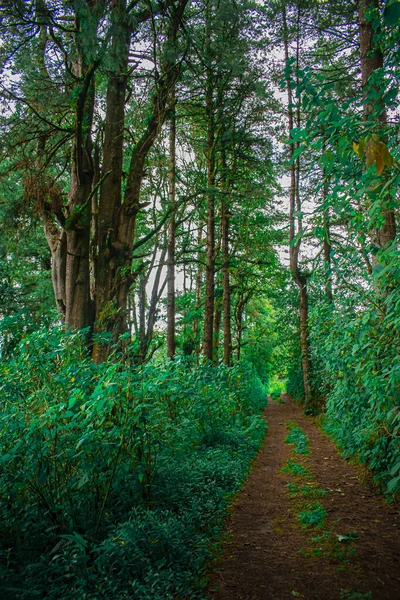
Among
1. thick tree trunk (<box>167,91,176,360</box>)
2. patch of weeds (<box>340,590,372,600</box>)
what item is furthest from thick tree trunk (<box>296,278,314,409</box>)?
patch of weeds (<box>340,590,372,600</box>)

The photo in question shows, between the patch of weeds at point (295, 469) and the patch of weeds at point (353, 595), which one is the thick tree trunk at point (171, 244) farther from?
the patch of weeds at point (353, 595)

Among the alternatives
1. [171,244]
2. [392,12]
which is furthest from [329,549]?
[171,244]

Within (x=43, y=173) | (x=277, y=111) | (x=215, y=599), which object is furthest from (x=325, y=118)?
(x=277, y=111)

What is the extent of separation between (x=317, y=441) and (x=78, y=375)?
7.18 m

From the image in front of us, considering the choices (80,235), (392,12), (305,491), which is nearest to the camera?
(392,12)

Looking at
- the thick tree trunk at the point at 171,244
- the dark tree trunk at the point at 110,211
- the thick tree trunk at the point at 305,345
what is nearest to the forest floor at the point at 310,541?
the dark tree trunk at the point at 110,211

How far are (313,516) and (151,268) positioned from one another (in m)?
6.06

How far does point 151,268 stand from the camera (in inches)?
350

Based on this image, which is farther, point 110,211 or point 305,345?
point 305,345

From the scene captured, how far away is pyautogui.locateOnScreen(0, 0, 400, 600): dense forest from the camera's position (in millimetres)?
3068

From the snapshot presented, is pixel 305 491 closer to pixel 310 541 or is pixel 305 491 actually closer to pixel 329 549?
pixel 310 541

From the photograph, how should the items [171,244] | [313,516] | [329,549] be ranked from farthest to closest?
[171,244] → [313,516] → [329,549]

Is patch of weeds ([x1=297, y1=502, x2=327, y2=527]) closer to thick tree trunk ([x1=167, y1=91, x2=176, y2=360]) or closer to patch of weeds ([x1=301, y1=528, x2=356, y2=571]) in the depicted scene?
patch of weeds ([x1=301, y1=528, x2=356, y2=571])

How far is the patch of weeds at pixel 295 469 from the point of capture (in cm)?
624
